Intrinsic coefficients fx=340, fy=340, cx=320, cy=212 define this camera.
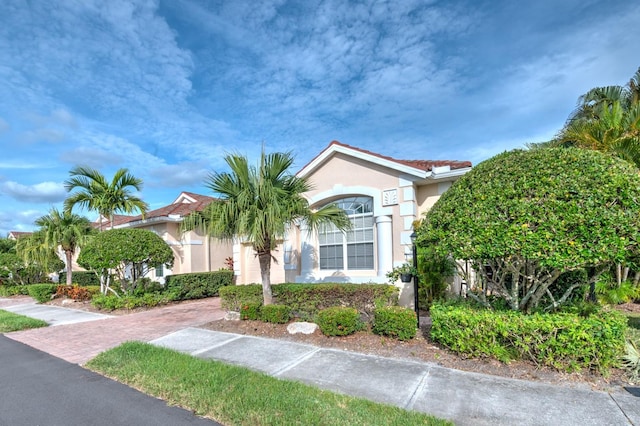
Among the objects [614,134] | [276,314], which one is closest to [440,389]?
[276,314]

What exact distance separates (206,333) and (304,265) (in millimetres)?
4257

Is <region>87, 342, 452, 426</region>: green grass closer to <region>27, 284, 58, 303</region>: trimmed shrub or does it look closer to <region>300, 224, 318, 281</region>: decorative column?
<region>300, 224, 318, 281</region>: decorative column

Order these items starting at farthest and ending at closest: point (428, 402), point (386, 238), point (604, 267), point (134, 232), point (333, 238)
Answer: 1. point (134, 232)
2. point (333, 238)
3. point (386, 238)
4. point (604, 267)
5. point (428, 402)

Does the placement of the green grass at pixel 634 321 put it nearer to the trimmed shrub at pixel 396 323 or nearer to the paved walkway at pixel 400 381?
the paved walkway at pixel 400 381

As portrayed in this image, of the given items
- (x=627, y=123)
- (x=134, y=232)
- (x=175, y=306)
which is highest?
(x=627, y=123)

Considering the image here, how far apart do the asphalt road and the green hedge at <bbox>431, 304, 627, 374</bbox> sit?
13.2 feet

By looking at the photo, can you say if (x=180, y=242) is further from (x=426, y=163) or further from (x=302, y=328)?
(x=426, y=163)

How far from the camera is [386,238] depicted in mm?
9719

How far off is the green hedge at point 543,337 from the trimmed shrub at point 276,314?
389 cm

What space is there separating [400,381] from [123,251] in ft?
35.9

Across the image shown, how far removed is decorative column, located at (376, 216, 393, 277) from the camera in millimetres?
9625

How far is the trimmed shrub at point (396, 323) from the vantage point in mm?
6695

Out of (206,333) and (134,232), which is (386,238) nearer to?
(206,333)

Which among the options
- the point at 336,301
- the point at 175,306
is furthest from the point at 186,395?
the point at 175,306
